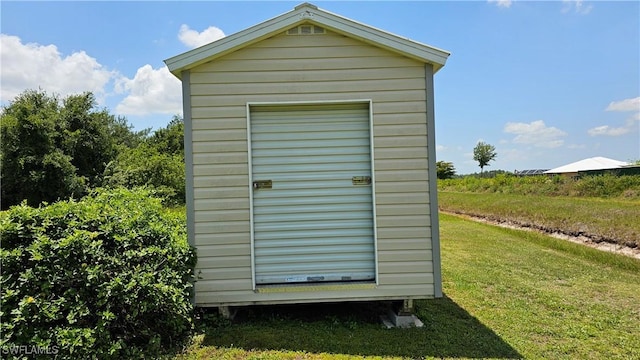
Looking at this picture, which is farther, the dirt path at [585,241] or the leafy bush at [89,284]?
the dirt path at [585,241]

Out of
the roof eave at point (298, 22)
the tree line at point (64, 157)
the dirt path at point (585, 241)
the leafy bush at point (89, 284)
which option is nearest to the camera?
→ the leafy bush at point (89, 284)

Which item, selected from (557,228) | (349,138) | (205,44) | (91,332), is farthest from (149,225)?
(557,228)

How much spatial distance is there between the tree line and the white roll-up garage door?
32.5 ft

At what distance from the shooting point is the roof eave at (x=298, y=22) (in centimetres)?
334

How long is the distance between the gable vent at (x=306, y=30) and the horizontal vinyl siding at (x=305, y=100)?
0.17 ft

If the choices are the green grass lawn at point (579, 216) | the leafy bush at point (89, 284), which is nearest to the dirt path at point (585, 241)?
the green grass lawn at point (579, 216)

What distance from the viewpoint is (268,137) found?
11.7ft

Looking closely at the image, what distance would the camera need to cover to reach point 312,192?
357 cm

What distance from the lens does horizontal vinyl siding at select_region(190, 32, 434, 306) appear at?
339 cm

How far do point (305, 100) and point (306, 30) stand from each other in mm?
684

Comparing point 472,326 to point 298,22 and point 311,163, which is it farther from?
point 298,22

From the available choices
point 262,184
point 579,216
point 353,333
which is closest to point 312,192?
point 262,184

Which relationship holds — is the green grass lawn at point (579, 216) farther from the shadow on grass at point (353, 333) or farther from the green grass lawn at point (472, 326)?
the shadow on grass at point (353, 333)

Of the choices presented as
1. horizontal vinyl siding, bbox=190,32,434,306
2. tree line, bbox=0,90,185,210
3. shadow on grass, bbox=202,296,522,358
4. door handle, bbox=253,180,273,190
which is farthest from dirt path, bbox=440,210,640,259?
tree line, bbox=0,90,185,210
